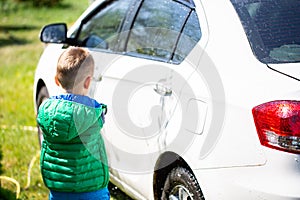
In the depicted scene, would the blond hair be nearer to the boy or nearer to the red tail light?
the boy

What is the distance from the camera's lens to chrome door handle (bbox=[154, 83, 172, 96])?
11.3ft

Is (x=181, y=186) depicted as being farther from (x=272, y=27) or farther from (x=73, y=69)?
(x=272, y=27)

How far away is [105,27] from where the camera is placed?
202 inches

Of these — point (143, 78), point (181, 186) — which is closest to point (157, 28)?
point (143, 78)

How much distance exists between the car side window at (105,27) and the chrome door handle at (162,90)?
3.73ft

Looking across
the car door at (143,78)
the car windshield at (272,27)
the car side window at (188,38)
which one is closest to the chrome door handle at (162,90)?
the car door at (143,78)

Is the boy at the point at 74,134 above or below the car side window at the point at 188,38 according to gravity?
below

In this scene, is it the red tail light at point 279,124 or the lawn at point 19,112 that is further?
the lawn at point 19,112

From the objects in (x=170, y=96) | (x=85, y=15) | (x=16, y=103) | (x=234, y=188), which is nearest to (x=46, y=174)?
(x=170, y=96)

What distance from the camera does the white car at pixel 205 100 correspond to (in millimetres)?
2818

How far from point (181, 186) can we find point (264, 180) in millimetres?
676

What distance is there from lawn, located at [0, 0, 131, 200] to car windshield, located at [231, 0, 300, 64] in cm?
213

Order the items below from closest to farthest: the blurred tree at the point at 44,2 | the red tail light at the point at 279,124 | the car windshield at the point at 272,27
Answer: the red tail light at the point at 279,124 < the car windshield at the point at 272,27 < the blurred tree at the point at 44,2

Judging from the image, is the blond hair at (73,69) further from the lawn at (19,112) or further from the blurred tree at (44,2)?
the blurred tree at (44,2)
